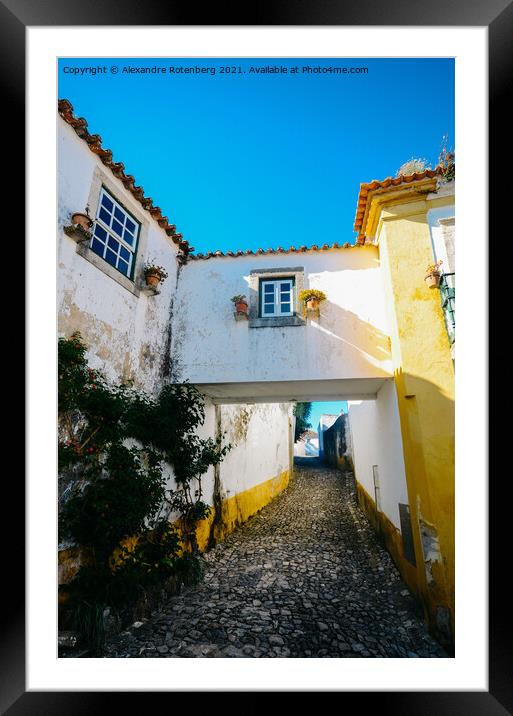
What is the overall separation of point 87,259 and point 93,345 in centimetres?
114

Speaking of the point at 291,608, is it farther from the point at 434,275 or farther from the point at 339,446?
the point at 339,446

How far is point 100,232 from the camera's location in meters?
4.89

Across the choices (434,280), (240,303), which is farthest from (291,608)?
(434,280)

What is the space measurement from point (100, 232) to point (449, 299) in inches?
198

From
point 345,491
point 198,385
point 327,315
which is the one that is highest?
point 327,315

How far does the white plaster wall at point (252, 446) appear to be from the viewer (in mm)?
9008

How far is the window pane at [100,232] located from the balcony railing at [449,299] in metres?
4.91

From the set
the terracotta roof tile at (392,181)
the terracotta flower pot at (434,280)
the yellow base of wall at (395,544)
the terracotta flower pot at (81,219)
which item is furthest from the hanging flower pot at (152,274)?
the yellow base of wall at (395,544)

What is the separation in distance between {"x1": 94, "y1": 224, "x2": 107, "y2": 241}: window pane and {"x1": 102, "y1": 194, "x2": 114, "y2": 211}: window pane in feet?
1.37

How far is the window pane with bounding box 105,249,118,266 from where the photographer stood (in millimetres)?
4997
